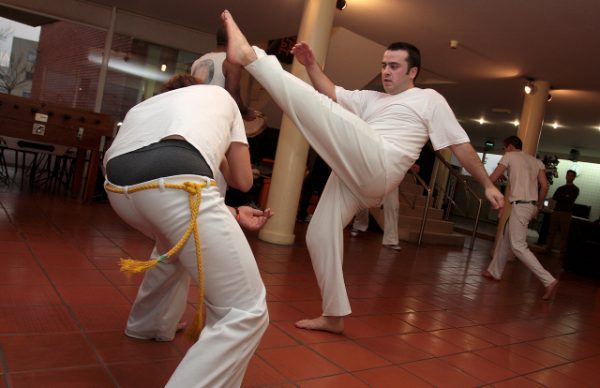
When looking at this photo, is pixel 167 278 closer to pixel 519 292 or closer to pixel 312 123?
pixel 312 123

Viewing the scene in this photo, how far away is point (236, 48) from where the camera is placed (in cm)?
176

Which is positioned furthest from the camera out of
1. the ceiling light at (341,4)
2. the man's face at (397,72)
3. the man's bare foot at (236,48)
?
the ceiling light at (341,4)

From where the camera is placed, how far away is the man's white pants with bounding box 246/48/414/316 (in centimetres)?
189

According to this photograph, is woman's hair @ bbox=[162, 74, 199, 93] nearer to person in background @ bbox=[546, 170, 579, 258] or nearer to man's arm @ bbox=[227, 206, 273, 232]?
man's arm @ bbox=[227, 206, 273, 232]

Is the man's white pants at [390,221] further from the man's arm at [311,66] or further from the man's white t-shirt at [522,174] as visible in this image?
the man's arm at [311,66]

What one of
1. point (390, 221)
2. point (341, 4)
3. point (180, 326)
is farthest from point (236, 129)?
point (390, 221)

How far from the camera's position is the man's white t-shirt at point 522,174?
16.8ft

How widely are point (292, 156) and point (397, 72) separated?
2.70 meters

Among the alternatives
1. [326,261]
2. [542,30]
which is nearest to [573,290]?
[542,30]

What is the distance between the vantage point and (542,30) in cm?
579

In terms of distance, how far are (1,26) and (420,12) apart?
6.88 meters

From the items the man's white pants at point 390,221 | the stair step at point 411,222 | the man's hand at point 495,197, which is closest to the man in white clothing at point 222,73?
Answer: the man's hand at point 495,197

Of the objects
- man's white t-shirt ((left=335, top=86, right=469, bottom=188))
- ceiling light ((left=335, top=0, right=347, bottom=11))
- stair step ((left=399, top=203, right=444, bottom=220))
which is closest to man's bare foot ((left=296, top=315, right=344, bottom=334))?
man's white t-shirt ((left=335, top=86, right=469, bottom=188))

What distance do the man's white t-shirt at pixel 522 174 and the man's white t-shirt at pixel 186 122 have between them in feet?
14.5
